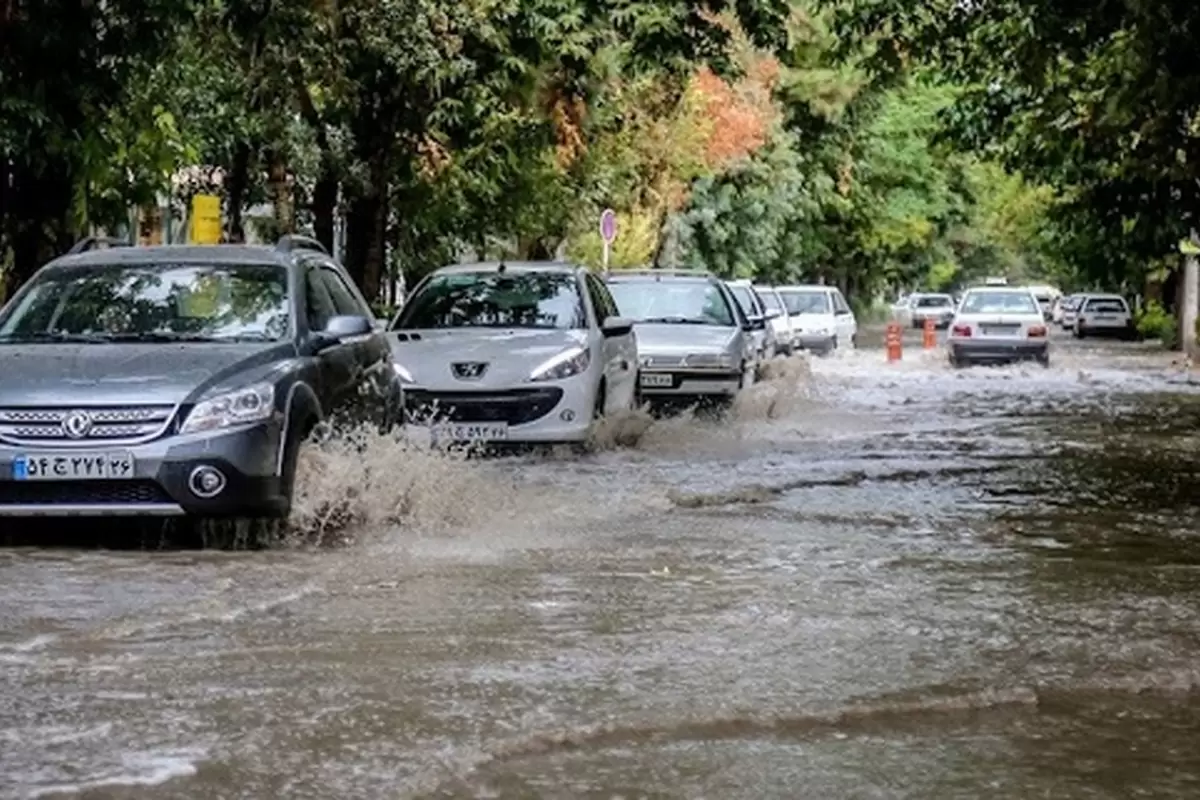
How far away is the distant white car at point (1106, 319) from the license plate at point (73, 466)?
188 ft

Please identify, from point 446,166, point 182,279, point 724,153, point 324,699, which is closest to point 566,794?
point 324,699

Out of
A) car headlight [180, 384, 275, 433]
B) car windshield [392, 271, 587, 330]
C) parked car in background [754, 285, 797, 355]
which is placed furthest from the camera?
parked car in background [754, 285, 797, 355]

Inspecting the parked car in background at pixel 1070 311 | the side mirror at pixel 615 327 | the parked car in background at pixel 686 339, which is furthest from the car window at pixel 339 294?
the parked car in background at pixel 1070 311

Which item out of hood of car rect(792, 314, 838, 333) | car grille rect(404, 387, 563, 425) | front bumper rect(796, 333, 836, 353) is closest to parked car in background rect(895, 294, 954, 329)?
hood of car rect(792, 314, 838, 333)

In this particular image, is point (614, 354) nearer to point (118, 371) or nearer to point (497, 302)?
point (497, 302)

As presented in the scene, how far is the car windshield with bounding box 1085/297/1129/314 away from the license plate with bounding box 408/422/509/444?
51.6 metres

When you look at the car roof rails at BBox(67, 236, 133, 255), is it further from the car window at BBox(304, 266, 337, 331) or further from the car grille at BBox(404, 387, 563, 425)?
the car grille at BBox(404, 387, 563, 425)

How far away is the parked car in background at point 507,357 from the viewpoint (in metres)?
15.3

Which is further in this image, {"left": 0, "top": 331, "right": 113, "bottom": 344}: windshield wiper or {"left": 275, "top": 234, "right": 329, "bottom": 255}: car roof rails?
{"left": 275, "top": 234, "right": 329, "bottom": 255}: car roof rails

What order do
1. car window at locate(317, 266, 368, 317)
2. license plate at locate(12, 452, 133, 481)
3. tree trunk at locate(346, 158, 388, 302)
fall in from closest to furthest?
license plate at locate(12, 452, 133, 481), car window at locate(317, 266, 368, 317), tree trunk at locate(346, 158, 388, 302)

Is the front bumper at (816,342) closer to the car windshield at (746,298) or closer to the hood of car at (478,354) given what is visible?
the car windshield at (746,298)

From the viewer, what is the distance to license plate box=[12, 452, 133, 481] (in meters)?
9.62

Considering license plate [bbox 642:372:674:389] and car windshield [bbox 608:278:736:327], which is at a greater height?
car windshield [bbox 608:278:736:327]

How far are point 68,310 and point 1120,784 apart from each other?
7.04 metres
